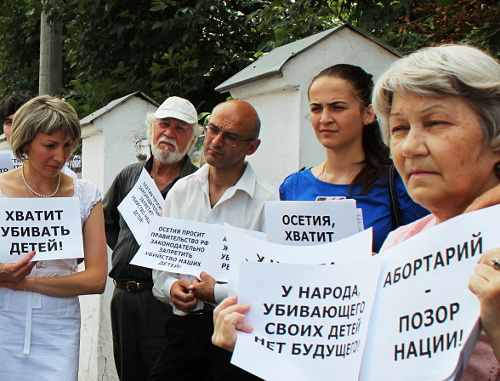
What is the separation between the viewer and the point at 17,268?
9.91ft

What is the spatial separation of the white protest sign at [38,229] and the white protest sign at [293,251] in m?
1.53

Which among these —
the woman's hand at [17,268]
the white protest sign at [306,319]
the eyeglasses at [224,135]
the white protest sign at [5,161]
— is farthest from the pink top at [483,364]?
the white protest sign at [5,161]

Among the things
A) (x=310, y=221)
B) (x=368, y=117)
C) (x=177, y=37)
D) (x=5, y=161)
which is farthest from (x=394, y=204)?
(x=177, y=37)

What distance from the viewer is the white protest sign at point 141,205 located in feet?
12.5

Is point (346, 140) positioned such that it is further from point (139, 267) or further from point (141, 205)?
point (139, 267)

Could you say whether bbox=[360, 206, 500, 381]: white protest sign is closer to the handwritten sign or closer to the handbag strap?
the handwritten sign

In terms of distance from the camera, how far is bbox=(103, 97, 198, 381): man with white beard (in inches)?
151

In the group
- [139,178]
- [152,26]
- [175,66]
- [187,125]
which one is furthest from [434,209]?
[152,26]

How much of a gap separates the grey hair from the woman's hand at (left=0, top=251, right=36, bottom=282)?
6.90 feet

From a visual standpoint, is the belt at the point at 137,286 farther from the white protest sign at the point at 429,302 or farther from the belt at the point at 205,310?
the white protest sign at the point at 429,302

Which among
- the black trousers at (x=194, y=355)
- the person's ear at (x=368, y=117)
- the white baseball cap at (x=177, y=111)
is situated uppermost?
the white baseball cap at (x=177, y=111)

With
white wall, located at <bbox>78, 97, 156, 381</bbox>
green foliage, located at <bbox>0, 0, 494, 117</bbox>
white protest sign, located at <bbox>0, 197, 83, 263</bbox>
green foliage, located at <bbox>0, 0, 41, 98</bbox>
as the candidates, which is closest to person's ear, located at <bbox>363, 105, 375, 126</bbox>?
white protest sign, located at <bbox>0, 197, 83, 263</bbox>

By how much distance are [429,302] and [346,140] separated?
4.78 ft

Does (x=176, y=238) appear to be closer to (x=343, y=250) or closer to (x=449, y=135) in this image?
(x=343, y=250)
